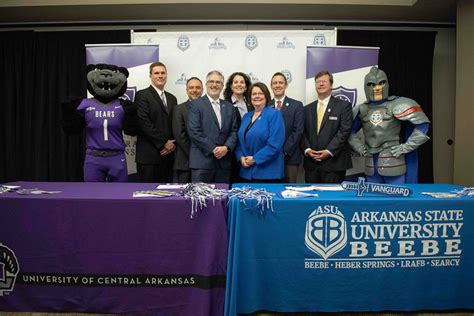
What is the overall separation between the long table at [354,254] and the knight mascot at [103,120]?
1368 millimetres

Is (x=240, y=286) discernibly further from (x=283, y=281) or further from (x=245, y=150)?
(x=245, y=150)

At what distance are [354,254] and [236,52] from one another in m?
2.53

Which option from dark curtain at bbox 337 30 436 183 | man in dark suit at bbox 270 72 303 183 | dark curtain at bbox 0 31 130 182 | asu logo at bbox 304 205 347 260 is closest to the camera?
asu logo at bbox 304 205 347 260

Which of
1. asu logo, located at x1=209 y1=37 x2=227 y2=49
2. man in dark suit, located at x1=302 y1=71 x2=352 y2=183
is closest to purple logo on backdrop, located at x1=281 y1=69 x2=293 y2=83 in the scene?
man in dark suit, located at x1=302 y1=71 x2=352 y2=183

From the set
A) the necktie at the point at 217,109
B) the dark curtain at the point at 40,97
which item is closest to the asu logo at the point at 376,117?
the necktie at the point at 217,109

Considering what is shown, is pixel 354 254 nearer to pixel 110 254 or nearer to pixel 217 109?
pixel 110 254

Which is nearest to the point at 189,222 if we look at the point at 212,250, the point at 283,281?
the point at 212,250

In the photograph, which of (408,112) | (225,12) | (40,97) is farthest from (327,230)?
(40,97)

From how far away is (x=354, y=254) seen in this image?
71.0 inches

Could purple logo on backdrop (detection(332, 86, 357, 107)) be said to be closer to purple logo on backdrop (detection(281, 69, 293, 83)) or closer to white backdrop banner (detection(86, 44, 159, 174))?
purple logo on backdrop (detection(281, 69, 293, 83))

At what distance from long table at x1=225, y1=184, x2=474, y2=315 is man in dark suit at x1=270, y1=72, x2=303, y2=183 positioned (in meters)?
1.45

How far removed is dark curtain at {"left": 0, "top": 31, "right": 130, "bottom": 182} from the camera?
4.45 meters

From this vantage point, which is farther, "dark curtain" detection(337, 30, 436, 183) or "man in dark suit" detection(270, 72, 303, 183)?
Answer: "dark curtain" detection(337, 30, 436, 183)

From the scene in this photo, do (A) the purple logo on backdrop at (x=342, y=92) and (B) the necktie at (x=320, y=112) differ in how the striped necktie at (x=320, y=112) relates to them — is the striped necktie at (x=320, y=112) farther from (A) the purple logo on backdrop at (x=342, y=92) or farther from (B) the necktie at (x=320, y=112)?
(A) the purple logo on backdrop at (x=342, y=92)
